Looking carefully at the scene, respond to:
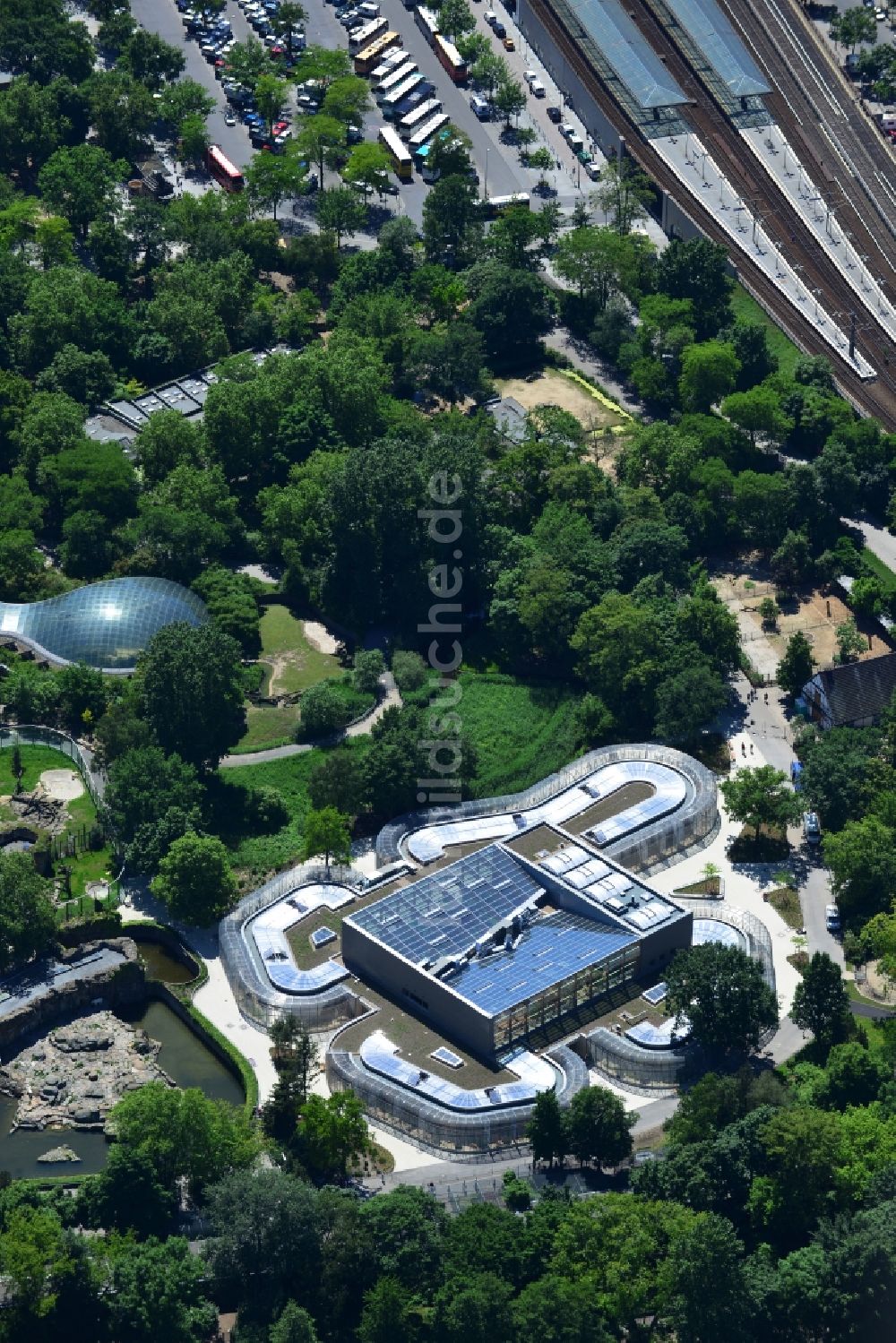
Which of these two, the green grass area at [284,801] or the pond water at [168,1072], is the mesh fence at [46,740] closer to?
the green grass area at [284,801]

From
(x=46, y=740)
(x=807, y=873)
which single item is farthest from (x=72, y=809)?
(x=807, y=873)

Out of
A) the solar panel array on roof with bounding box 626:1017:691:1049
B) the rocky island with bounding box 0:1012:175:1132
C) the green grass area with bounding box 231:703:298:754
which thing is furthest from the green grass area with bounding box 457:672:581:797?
the rocky island with bounding box 0:1012:175:1132

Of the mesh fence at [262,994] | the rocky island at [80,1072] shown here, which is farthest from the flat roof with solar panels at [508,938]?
the rocky island at [80,1072]

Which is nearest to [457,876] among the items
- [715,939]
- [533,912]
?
[533,912]

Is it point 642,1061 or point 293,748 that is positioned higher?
point 293,748

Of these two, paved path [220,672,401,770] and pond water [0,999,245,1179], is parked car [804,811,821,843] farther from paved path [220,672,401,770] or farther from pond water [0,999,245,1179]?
pond water [0,999,245,1179]

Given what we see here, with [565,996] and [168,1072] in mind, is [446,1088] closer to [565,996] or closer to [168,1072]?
[565,996]
